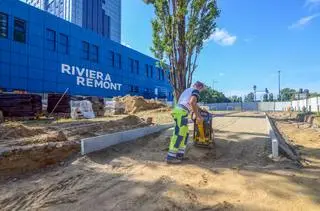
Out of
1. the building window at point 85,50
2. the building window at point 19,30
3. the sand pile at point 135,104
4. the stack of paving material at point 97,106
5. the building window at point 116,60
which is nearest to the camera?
the stack of paving material at point 97,106

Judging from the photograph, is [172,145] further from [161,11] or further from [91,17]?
[91,17]

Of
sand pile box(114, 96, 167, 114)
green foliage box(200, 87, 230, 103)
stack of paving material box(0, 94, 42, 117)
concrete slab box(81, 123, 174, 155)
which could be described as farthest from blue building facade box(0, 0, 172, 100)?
green foliage box(200, 87, 230, 103)

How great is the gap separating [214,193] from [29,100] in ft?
51.1

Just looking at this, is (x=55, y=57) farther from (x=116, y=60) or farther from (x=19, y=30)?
(x=116, y=60)

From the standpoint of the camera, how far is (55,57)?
32188mm

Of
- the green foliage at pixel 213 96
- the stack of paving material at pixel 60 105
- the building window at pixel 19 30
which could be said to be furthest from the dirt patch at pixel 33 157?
the green foliage at pixel 213 96

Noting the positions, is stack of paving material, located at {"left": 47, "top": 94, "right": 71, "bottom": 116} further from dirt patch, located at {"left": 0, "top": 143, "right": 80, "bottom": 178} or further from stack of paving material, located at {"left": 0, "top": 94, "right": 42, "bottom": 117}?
dirt patch, located at {"left": 0, "top": 143, "right": 80, "bottom": 178}

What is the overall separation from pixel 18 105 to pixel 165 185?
14796 millimetres

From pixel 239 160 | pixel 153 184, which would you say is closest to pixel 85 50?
pixel 239 160

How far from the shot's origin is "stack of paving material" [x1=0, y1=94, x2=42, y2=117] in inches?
666

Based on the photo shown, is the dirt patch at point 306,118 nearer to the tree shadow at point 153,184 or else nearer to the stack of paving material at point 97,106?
the tree shadow at point 153,184

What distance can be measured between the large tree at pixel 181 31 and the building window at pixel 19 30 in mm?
17234

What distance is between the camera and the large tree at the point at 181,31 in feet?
50.5

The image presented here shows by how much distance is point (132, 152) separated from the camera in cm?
795
